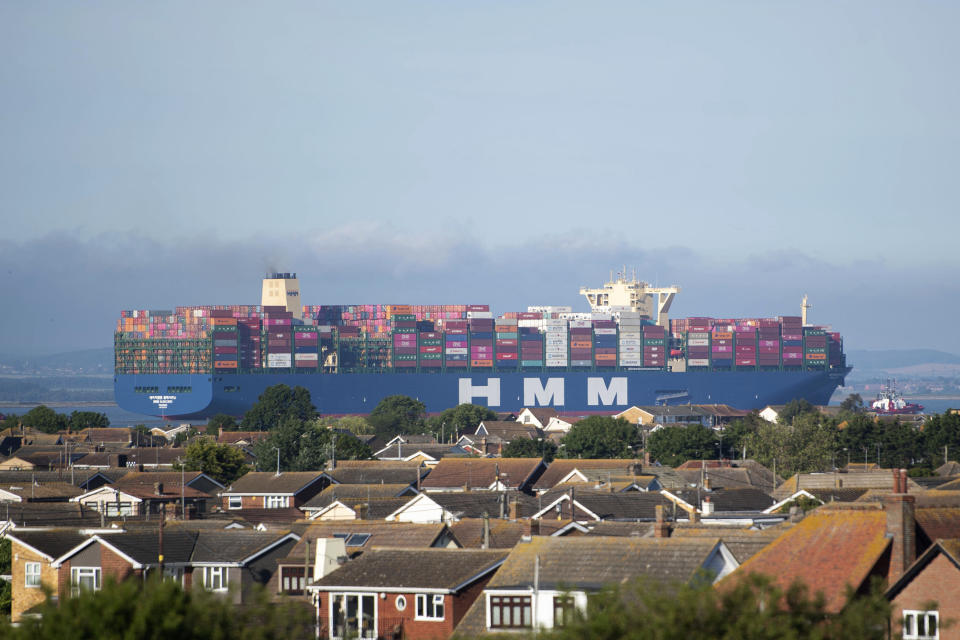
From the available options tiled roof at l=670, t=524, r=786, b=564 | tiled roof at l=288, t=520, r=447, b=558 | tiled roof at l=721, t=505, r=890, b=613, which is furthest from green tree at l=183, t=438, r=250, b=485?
tiled roof at l=721, t=505, r=890, b=613

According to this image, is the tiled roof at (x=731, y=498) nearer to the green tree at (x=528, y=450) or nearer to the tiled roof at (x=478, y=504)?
the tiled roof at (x=478, y=504)

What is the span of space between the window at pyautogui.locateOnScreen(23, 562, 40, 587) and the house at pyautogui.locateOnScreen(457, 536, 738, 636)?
9850 mm

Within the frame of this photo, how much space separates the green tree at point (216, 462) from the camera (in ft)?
205

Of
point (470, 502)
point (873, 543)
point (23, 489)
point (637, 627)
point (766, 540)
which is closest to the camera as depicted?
point (637, 627)

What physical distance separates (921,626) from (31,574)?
16134mm

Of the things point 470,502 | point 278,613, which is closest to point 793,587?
point 278,613

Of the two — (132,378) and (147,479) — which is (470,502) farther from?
(132,378)

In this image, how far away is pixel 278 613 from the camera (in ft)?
46.8

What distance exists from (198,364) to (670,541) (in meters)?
143

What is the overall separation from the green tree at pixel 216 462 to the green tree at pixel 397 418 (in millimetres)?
45459

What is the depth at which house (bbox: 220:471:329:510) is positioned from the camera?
47906 millimetres

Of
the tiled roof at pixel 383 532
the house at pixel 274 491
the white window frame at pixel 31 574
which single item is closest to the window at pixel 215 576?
the tiled roof at pixel 383 532

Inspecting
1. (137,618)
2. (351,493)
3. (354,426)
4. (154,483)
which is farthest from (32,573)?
(354,426)

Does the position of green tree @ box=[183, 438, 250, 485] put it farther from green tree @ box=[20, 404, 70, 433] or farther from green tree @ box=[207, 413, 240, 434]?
green tree @ box=[207, 413, 240, 434]
